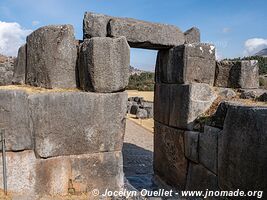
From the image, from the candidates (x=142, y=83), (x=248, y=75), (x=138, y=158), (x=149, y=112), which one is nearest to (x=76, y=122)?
(x=248, y=75)

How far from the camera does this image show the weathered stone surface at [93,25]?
204 inches

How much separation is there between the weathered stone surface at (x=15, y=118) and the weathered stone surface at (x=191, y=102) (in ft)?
8.80

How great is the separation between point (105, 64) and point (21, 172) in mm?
1714

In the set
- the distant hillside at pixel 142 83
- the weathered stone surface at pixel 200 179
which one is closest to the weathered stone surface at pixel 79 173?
the weathered stone surface at pixel 200 179

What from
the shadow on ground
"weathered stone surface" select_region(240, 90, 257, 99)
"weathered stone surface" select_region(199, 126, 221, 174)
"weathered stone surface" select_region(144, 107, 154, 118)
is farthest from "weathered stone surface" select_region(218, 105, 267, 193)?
"weathered stone surface" select_region(144, 107, 154, 118)

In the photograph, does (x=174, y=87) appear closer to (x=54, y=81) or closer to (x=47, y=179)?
(x=54, y=81)

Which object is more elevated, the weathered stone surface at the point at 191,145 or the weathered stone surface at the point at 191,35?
the weathered stone surface at the point at 191,35

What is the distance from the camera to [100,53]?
4066 millimetres

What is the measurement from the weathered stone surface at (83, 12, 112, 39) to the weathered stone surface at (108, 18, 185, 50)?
0.47ft

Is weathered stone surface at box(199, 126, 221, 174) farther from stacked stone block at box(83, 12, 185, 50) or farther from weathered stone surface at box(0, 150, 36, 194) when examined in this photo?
weathered stone surface at box(0, 150, 36, 194)

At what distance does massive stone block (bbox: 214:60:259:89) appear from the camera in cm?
611

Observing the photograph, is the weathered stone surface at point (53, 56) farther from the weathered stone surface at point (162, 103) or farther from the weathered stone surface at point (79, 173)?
the weathered stone surface at point (162, 103)

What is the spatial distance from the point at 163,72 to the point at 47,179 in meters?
3.49

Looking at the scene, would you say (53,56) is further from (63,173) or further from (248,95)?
(248,95)
